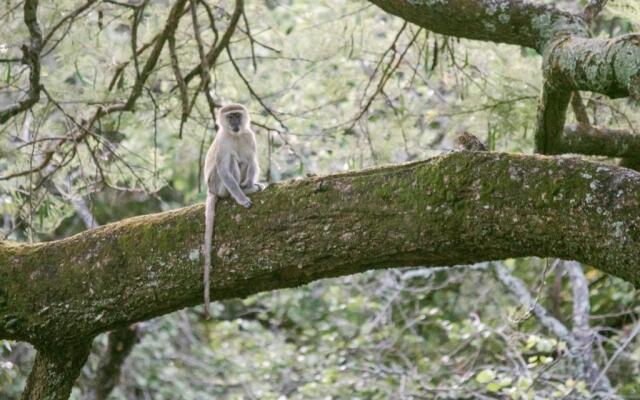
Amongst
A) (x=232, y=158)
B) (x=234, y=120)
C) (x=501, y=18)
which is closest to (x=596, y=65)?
(x=501, y=18)

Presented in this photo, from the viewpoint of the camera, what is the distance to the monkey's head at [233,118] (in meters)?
6.39

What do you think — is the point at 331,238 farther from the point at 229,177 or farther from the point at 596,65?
the point at 229,177

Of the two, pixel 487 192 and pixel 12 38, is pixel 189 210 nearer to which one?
pixel 487 192

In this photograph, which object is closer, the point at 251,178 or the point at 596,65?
the point at 596,65

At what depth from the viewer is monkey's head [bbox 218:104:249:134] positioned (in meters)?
6.39

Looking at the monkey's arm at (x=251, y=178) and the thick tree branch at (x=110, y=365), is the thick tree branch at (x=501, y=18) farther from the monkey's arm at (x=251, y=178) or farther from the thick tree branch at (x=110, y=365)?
the thick tree branch at (x=110, y=365)

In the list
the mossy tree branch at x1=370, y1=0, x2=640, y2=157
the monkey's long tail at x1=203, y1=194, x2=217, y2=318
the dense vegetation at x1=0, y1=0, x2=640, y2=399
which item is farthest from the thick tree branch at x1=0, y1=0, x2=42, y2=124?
the mossy tree branch at x1=370, y1=0, x2=640, y2=157

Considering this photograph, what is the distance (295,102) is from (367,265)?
23.6ft

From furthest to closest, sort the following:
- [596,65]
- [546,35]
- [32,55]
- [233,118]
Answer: [233,118], [32,55], [546,35], [596,65]

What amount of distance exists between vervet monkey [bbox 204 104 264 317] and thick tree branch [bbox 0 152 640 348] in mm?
1082

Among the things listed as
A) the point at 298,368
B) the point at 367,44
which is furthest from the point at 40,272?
the point at 298,368

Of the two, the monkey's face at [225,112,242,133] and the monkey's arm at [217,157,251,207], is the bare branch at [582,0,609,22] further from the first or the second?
the monkey's face at [225,112,242,133]

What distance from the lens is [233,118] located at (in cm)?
644

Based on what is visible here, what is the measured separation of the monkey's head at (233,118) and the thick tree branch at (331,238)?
2233mm
